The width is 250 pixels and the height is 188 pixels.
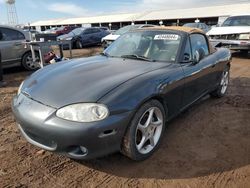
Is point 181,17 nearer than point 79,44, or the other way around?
point 79,44

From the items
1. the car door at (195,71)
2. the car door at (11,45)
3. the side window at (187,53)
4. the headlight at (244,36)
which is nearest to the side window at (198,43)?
the car door at (195,71)

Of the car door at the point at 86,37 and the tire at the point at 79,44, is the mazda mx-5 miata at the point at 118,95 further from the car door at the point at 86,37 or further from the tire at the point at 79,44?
the car door at the point at 86,37

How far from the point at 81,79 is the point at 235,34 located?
9.36 m

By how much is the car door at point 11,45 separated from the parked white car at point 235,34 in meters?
6.94

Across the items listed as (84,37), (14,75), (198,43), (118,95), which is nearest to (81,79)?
(118,95)

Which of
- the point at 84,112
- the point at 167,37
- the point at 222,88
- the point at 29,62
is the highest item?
the point at 167,37

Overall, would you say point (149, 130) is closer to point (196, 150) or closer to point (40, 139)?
point (196, 150)

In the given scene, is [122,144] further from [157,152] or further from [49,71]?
[49,71]

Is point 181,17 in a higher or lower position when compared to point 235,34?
higher

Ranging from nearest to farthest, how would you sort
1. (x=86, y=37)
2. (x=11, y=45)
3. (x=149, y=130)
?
1. (x=149, y=130)
2. (x=11, y=45)
3. (x=86, y=37)

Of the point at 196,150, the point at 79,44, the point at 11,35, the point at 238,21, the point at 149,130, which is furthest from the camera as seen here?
the point at 79,44

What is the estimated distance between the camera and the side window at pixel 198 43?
4505mm

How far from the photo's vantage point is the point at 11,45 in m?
8.65

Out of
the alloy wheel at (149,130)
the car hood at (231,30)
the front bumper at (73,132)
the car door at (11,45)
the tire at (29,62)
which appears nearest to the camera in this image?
the front bumper at (73,132)
